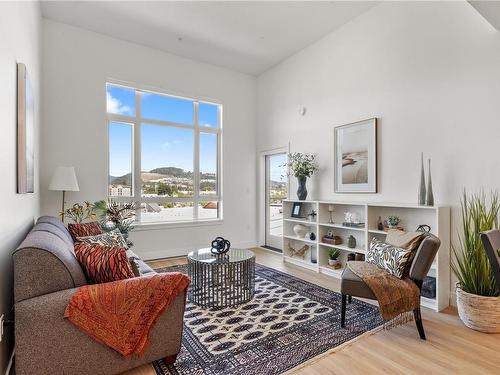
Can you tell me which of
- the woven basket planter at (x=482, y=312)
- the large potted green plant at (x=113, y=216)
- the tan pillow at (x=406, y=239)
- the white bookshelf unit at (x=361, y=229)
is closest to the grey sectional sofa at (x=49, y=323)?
the tan pillow at (x=406, y=239)

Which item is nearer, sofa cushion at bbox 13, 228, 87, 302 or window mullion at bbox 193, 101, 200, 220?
sofa cushion at bbox 13, 228, 87, 302

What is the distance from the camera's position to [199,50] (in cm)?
506

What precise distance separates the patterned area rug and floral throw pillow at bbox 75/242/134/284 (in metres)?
0.72

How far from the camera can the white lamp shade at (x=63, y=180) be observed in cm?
389

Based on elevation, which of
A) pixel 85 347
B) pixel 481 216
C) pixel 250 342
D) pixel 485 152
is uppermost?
pixel 485 152

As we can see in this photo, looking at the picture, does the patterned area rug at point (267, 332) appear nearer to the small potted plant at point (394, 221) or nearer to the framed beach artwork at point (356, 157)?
the small potted plant at point (394, 221)

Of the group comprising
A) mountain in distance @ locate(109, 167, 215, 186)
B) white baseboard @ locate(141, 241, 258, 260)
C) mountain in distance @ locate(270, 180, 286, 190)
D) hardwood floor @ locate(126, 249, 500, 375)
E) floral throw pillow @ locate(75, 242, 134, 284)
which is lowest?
hardwood floor @ locate(126, 249, 500, 375)

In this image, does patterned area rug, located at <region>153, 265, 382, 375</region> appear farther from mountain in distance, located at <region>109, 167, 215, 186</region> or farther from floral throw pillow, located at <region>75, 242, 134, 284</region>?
mountain in distance, located at <region>109, 167, 215, 186</region>

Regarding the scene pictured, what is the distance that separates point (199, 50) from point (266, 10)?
158 cm

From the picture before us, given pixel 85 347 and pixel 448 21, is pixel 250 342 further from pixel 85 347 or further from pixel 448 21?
pixel 448 21

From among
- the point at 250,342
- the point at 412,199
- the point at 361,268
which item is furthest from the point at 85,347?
the point at 412,199

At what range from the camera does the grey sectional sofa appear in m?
1.57

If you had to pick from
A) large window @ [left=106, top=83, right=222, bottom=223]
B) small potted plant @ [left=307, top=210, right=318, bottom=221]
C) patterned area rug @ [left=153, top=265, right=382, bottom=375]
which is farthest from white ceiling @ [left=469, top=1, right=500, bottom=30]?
large window @ [left=106, top=83, right=222, bottom=223]

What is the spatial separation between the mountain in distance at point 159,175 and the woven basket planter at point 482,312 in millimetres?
4341
